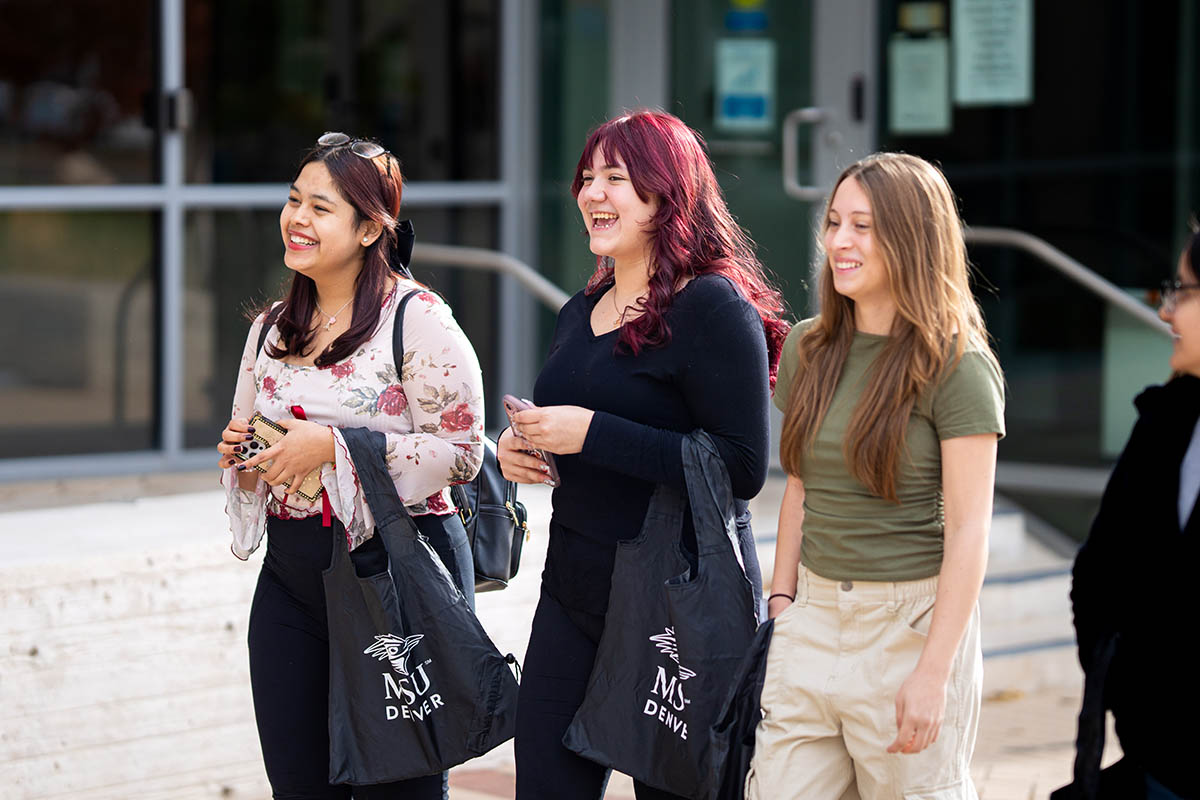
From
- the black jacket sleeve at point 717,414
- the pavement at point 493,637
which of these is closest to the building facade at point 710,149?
the pavement at point 493,637

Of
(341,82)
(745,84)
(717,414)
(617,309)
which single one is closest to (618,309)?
(617,309)

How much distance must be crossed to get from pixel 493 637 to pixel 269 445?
1.96 m

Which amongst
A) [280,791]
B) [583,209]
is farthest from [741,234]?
[280,791]

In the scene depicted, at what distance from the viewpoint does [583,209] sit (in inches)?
116

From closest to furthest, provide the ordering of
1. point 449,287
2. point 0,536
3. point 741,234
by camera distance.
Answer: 1. point 741,234
2. point 0,536
3. point 449,287

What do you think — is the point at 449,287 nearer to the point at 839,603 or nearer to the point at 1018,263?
the point at 1018,263

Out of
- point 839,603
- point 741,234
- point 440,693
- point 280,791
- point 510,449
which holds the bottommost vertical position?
point 280,791

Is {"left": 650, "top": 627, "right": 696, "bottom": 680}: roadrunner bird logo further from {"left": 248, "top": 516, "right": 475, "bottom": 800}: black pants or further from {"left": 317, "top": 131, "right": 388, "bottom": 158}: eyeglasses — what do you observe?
{"left": 317, "top": 131, "right": 388, "bottom": 158}: eyeglasses

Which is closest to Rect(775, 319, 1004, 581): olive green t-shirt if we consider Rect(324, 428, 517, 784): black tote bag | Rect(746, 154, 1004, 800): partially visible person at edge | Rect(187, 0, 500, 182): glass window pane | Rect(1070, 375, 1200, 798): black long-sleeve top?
Rect(746, 154, 1004, 800): partially visible person at edge

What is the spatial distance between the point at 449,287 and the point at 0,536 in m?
3.64

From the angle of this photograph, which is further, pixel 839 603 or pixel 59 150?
pixel 59 150

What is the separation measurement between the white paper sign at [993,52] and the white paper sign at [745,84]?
0.84 m

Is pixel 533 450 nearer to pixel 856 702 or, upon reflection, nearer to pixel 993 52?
pixel 856 702

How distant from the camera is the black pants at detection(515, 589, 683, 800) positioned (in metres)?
2.91
